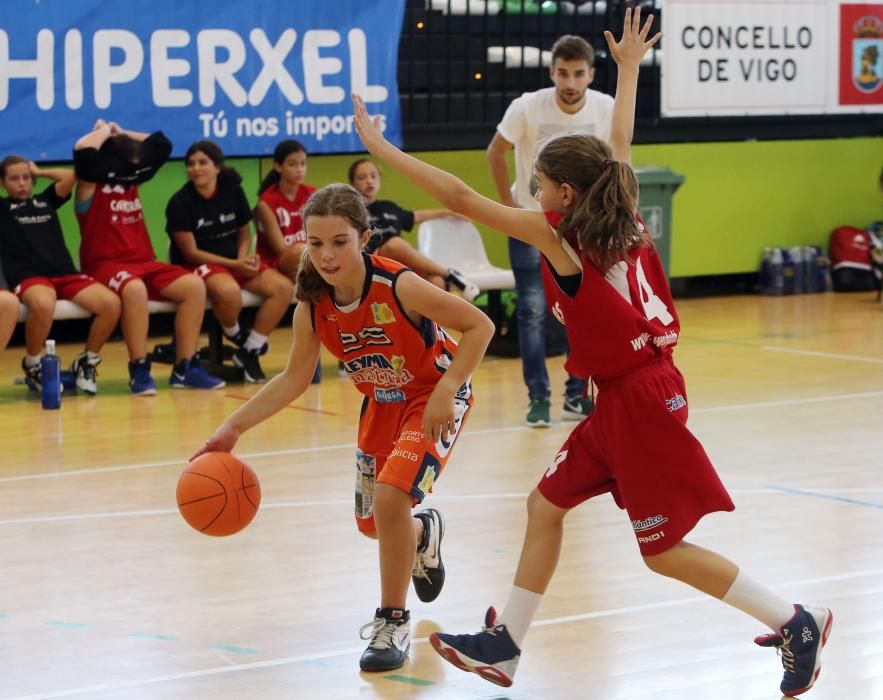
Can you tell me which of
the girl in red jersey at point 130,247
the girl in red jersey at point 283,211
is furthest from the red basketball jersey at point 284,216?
the girl in red jersey at point 130,247

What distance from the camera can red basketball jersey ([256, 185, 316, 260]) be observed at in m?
10.1

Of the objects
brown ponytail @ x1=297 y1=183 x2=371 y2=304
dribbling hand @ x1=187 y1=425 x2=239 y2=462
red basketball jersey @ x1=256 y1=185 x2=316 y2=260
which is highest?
brown ponytail @ x1=297 y1=183 x2=371 y2=304

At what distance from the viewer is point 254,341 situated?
984 cm

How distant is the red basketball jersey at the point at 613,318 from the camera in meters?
4.11

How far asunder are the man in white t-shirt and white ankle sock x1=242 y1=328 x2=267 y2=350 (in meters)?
2.12

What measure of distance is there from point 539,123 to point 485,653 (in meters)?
4.53

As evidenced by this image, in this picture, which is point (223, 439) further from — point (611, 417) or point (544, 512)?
point (611, 417)

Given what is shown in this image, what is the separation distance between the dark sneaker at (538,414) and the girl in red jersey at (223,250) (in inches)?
88.7

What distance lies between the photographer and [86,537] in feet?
19.7

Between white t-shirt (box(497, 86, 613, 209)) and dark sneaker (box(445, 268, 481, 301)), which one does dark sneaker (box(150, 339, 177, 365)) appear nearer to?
dark sneaker (box(445, 268, 481, 301))

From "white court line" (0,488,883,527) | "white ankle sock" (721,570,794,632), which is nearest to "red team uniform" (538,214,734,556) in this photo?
"white ankle sock" (721,570,794,632)

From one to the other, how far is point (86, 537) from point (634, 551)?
207cm

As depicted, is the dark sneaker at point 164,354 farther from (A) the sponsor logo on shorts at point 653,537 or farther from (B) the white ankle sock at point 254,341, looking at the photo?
(A) the sponsor logo on shorts at point 653,537

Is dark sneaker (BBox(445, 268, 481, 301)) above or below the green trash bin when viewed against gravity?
below
